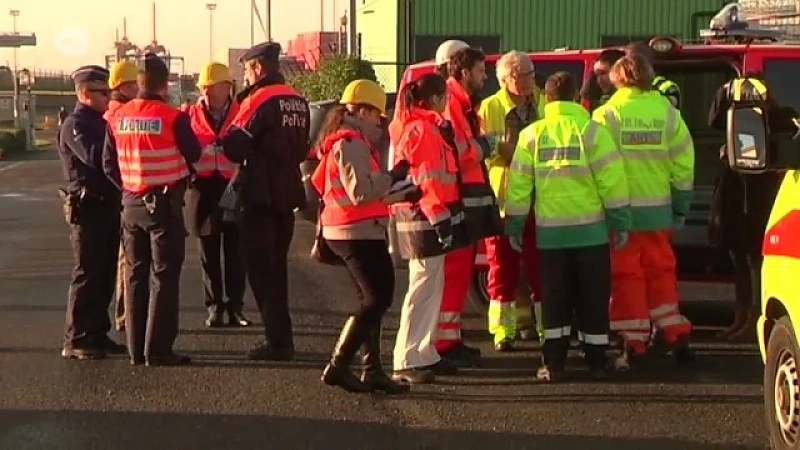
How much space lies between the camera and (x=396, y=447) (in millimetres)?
6223

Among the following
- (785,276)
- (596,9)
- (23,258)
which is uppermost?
(596,9)

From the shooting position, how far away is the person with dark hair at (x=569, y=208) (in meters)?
7.31

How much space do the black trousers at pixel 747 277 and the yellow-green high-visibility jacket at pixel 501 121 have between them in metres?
1.57

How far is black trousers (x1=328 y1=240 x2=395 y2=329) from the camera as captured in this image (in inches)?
279

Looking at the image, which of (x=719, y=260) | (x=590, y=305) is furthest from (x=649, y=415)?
(x=719, y=260)

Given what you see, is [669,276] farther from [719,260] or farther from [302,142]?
[302,142]

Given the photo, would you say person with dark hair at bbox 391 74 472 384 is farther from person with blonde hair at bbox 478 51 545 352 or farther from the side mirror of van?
the side mirror of van

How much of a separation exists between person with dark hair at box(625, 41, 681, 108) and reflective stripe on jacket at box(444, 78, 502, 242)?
3.66 feet

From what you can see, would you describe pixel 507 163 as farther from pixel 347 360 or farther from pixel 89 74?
pixel 89 74

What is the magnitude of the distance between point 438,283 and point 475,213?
50 cm

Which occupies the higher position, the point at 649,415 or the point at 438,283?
the point at 438,283

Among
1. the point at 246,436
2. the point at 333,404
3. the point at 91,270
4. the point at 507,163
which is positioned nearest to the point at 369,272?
the point at 333,404

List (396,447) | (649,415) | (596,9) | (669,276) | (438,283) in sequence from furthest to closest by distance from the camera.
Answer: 1. (596,9)
2. (669,276)
3. (438,283)
4. (649,415)
5. (396,447)

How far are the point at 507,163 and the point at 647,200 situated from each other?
0.98 m
